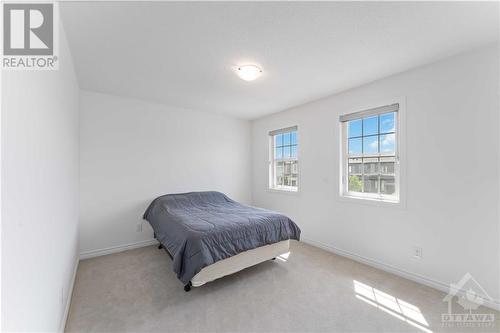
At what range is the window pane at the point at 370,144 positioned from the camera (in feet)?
9.54

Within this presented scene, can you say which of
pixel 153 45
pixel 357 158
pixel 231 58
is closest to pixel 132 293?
pixel 153 45

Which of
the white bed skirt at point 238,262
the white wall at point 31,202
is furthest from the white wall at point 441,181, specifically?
the white wall at point 31,202

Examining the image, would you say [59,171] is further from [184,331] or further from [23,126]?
[184,331]

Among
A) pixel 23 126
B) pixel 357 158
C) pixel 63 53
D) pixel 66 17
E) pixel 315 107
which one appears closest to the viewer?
pixel 23 126

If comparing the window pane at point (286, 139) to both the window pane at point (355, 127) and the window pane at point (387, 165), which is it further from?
the window pane at point (387, 165)

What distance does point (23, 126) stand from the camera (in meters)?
0.97

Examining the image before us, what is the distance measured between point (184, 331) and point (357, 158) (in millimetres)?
2902

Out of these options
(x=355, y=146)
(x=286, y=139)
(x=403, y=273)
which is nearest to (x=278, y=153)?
(x=286, y=139)

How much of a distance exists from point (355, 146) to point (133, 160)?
3.49 metres
